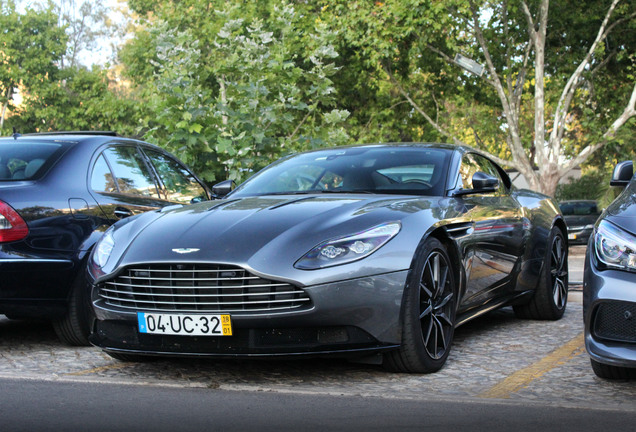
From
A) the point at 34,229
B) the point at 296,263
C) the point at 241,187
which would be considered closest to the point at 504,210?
the point at 241,187

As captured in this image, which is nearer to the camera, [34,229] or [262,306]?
[262,306]

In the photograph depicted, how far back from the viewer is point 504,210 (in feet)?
22.1

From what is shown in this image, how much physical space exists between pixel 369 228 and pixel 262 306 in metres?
0.73

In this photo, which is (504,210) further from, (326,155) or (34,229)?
(34,229)

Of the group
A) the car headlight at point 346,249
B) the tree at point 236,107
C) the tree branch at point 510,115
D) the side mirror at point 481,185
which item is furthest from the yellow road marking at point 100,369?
the tree branch at point 510,115

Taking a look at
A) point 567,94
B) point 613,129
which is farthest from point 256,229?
point 567,94

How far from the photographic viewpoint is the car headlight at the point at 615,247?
4.40m

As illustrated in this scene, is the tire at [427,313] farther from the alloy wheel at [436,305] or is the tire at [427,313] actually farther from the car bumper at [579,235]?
the car bumper at [579,235]

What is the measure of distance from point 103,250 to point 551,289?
3856 millimetres

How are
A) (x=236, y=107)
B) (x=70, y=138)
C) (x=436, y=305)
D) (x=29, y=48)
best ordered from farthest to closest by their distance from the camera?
(x=29, y=48) → (x=236, y=107) → (x=70, y=138) → (x=436, y=305)

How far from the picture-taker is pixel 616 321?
174 inches

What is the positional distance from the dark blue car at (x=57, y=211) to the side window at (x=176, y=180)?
43 centimetres

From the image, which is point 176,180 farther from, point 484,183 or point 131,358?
point 484,183

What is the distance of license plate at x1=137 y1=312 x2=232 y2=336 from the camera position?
460 centimetres
